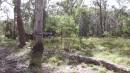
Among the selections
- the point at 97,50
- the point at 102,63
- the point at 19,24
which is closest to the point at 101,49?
the point at 97,50

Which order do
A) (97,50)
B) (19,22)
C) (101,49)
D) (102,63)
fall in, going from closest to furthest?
(102,63), (97,50), (19,22), (101,49)

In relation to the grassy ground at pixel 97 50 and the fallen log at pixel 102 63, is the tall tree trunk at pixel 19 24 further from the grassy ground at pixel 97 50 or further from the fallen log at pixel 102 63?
the fallen log at pixel 102 63

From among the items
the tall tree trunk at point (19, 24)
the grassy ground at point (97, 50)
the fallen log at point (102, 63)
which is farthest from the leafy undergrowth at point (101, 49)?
the tall tree trunk at point (19, 24)

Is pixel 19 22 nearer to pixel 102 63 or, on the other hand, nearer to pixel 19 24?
pixel 19 24

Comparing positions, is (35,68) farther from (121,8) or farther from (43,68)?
(121,8)

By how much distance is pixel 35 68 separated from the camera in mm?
8219

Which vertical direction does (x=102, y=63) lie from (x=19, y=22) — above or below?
below

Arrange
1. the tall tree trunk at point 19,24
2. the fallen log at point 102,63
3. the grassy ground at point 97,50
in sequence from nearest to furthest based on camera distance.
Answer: the fallen log at point 102,63 → the grassy ground at point 97,50 → the tall tree trunk at point 19,24

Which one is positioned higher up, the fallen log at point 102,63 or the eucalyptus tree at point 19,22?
the eucalyptus tree at point 19,22

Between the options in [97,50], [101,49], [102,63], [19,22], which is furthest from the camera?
[101,49]

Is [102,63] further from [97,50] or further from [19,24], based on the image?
[19,24]

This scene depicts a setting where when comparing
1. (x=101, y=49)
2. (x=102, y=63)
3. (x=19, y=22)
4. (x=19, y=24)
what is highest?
(x=19, y=22)

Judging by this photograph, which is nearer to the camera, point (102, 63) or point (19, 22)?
point (102, 63)

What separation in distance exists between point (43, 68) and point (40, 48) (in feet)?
12.3
